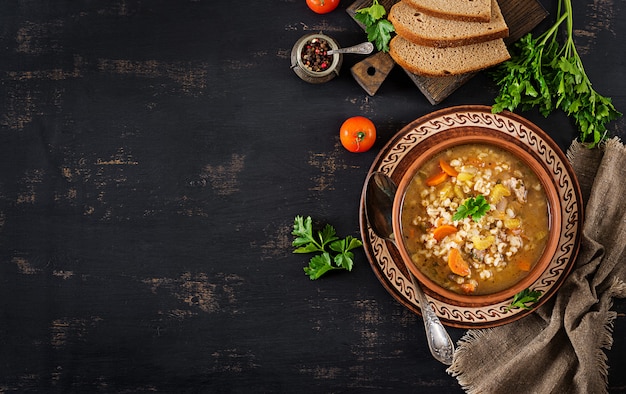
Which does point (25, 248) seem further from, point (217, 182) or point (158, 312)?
point (217, 182)

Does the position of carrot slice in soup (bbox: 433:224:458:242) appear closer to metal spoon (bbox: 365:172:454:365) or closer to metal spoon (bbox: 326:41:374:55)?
metal spoon (bbox: 365:172:454:365)

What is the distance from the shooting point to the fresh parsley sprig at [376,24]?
10.1 ft

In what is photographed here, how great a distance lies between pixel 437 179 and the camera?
2979 mm

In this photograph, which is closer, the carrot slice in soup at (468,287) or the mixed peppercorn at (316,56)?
the carrot slice in soup at (468,287)

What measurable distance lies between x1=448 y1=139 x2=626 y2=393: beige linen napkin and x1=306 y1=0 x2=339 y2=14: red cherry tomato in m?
1.48

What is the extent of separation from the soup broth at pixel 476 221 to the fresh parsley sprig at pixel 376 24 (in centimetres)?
65

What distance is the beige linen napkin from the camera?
3.11 meters

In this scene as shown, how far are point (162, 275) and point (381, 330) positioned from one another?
121cm

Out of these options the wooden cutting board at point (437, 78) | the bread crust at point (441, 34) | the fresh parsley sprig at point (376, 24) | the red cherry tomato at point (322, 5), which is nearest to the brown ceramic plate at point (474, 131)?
the wooden cutting board at point (437, 78)

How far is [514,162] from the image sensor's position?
3.02m

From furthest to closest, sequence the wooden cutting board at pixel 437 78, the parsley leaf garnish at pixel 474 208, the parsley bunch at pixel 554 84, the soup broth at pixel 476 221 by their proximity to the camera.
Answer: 1. the wooden cutting board at pixel 437 78
2. the parsley bunch at pixel 554 84
3. the soup broth at pixel 476 221
4. the parsley leaf garnish at pixel 474 208

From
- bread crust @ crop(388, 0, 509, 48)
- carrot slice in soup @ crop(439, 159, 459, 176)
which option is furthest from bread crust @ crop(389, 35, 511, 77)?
carrot slice in soup @ crop(439, 159, 459, 176)

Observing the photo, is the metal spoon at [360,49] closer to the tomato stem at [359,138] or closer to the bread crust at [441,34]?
the bread crust at [441,34]

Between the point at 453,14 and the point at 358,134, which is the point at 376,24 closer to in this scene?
the point at 453,14
